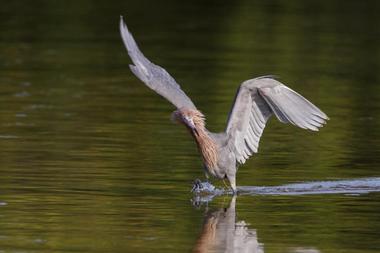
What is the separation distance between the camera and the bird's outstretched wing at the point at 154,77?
1330cm

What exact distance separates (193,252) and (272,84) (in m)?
3.23

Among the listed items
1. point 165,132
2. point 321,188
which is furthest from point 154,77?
point 165,132

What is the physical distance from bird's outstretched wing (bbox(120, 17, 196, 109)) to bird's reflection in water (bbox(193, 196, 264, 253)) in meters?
1.33

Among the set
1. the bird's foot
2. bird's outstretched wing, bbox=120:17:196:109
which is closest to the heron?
bird's outstretched wing, bbox=120:17:196:109

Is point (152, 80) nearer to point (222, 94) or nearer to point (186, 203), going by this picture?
point (186, 203)

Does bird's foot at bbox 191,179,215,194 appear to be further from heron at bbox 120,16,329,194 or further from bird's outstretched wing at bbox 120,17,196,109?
bird's outstretched wing at bbox 120,17,196,109

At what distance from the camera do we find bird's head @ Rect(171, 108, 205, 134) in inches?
522

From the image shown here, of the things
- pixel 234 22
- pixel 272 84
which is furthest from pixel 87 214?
pixel 234 22

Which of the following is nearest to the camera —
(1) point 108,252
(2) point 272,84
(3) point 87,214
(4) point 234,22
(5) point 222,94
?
(1) point 108,252

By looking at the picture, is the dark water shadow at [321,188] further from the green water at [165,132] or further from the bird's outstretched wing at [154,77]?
the bird's outstretched wing at [154,77]

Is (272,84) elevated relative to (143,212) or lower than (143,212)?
elevated

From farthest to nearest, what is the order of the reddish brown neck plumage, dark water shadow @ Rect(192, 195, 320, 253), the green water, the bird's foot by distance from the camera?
the reddish brown neck plumage < the bird's foot < the green water < dark water shadow @ Rect(192, 195, 320, 253)

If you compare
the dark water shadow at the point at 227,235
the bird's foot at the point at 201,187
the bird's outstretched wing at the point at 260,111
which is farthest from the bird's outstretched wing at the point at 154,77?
the dark water shadow at the point at 227,235

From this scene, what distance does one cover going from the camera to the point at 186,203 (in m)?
12.7
